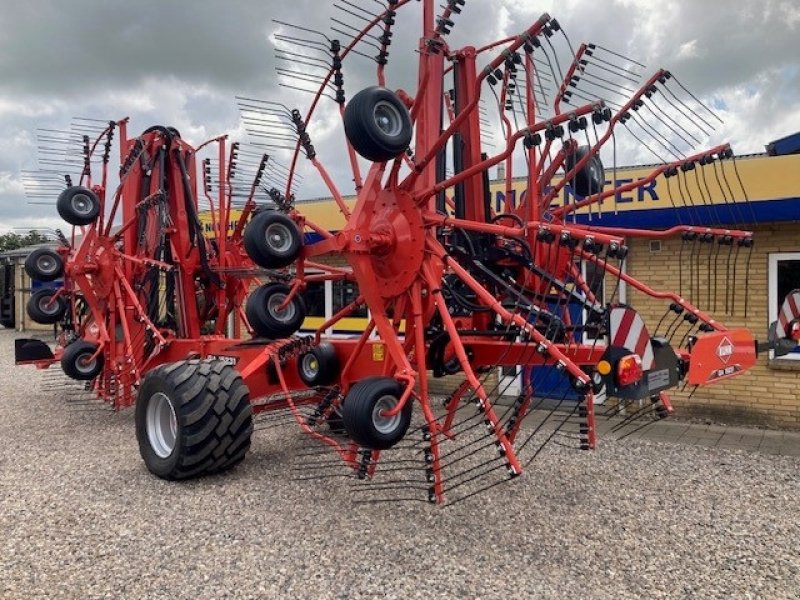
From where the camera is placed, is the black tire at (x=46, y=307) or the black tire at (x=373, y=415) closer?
the black tire at (x=373, y=415)

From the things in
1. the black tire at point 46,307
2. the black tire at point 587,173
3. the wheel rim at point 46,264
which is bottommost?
the black tire at point 46,307

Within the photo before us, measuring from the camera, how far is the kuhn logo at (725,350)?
167 inches

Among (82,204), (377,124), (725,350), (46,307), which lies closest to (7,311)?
(46,307)

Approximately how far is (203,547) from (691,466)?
4097 mm

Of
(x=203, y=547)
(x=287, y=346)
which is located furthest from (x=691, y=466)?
(x=203, y=547)

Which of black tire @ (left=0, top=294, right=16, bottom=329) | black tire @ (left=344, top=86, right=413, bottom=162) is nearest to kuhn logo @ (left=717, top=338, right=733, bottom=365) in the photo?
black tire @ (left=344, top=86, right=413, bottom=162)

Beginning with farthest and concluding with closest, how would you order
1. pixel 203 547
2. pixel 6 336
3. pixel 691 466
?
pixel 6 336, pixel 691 466, pixel 203 547

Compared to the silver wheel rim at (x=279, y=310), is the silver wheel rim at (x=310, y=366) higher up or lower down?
lower down

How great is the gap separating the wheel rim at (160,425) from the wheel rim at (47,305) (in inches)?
186

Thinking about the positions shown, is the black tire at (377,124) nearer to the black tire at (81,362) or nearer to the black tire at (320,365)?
the black tire at (320,365)

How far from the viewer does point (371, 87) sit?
406 cm

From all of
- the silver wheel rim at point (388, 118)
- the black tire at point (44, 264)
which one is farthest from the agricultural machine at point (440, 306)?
the black tire at point (44, 264)

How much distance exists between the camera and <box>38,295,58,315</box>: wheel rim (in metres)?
9.30

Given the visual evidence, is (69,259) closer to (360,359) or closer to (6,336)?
(360,359)
